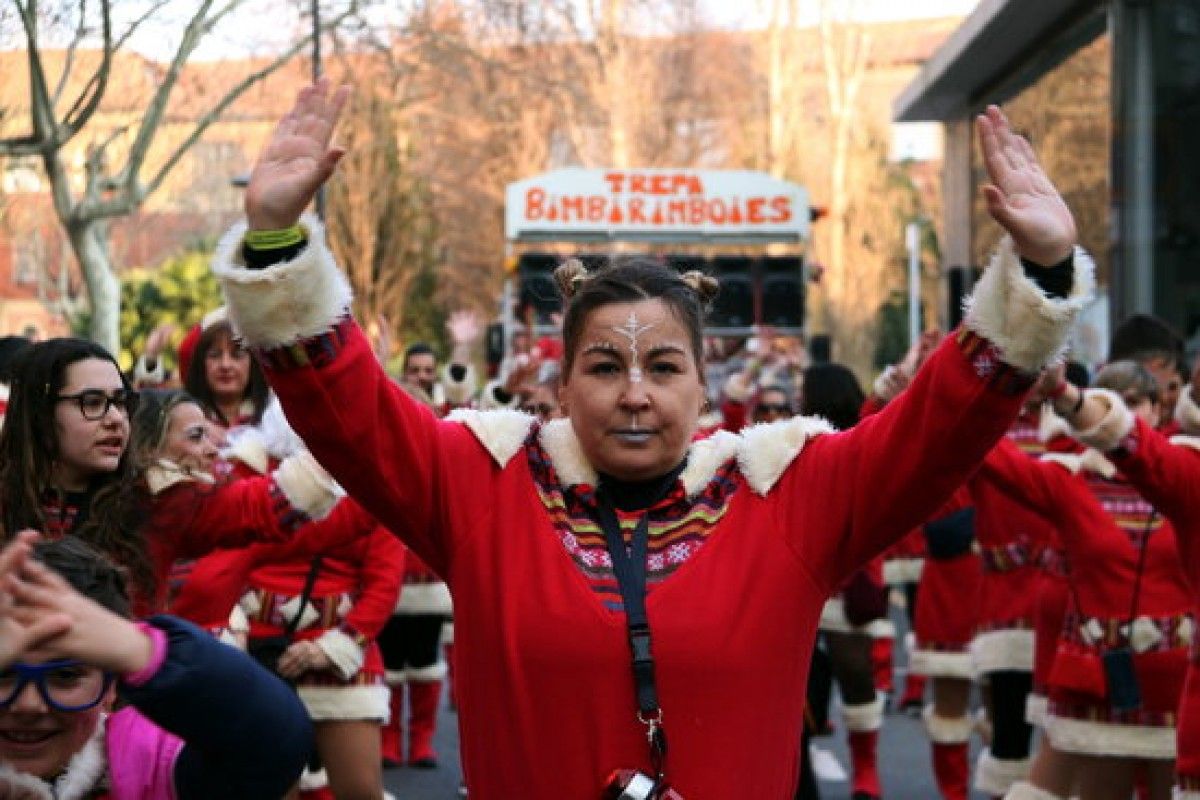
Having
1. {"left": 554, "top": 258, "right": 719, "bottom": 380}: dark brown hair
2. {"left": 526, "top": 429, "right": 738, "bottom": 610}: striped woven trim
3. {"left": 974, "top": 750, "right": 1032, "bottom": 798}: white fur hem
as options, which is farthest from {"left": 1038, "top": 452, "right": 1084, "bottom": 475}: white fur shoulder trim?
{"left": 526, "top": 429, "right": 738, "bottom": 610}: striped woven trim

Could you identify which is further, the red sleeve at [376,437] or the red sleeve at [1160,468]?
the red sleeve at [1160,468]

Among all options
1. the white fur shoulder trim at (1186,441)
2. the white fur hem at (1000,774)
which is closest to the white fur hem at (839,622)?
the white fur hem at (1000,774)

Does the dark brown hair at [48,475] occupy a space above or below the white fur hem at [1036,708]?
above

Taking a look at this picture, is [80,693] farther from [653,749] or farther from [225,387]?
[225,387]

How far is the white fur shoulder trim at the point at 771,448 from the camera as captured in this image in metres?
3.84

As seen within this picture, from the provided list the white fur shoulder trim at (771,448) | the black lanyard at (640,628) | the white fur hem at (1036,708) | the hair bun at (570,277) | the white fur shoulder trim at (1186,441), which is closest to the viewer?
the black lanyard at (640,628)

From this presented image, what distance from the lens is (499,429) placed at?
3902mm

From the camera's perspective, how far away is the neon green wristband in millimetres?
3385

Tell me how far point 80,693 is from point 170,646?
461mm

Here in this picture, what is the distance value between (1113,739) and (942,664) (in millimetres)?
2864

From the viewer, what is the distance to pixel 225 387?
772cm

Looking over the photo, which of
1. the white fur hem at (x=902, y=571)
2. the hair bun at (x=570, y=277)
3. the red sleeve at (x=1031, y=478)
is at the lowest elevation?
the white fur hem at (x=902, y=571)

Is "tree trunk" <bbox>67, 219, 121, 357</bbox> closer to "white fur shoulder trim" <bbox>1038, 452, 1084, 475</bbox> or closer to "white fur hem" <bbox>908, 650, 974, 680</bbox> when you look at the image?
"white fur hem" <bbox>908, 650, 974, 680</bbox>

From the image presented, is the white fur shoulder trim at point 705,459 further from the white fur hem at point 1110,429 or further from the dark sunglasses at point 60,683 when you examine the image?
the white fur hem at point 1110,429
